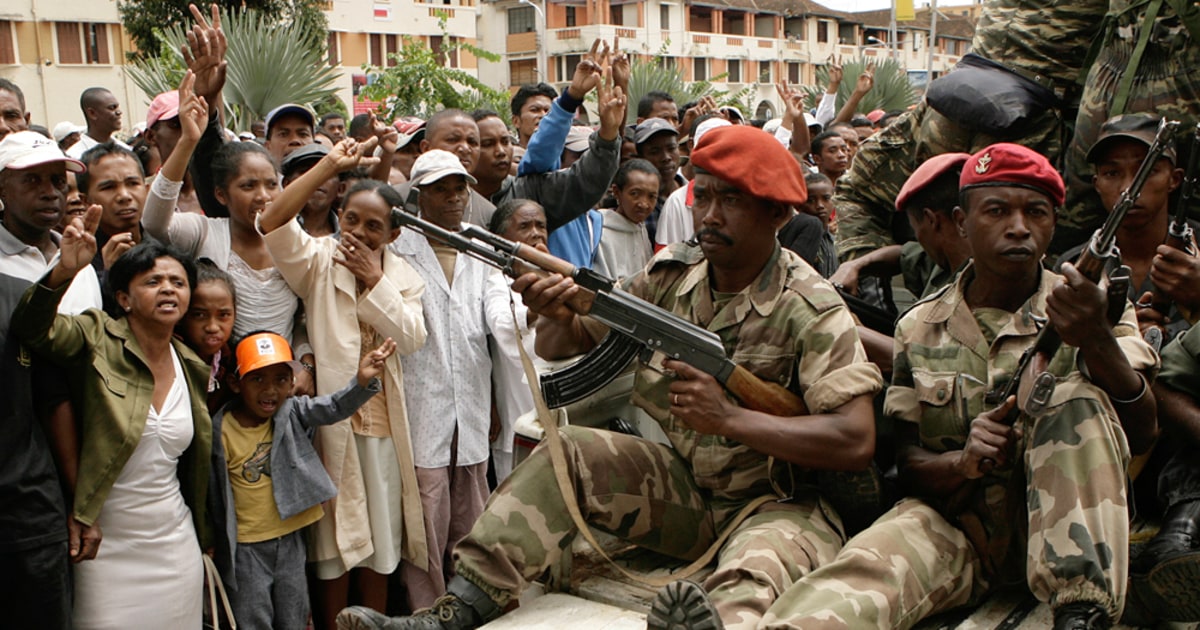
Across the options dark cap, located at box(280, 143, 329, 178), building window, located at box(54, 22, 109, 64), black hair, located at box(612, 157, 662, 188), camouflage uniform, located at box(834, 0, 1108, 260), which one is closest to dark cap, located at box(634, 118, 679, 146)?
black hair, located at box(612, 157, 662, 188)

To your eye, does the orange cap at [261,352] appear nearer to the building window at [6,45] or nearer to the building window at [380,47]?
the building window at [6,45]

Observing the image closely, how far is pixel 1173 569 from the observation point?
2887mm

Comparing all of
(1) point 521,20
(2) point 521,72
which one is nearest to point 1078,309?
(2) point 521,72

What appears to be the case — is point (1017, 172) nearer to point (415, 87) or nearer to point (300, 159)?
point (300, 159)

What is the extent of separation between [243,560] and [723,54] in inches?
2135

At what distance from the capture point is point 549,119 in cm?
550

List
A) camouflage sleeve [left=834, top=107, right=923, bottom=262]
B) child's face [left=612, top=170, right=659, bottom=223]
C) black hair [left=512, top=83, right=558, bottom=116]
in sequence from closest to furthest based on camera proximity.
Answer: camouflage sleeve [left=834, top=107, right=923, bottom=262] < child's face [left=612, top=170, right=659, bottom=223] < black hair [left=512, top=83, right=558, bottom=116]

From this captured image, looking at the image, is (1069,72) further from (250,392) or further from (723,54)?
(723,54)

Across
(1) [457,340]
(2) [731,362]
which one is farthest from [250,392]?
(2) [731,362]

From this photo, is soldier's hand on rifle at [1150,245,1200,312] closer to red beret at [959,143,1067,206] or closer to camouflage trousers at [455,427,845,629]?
red beret at [959,143,1067,206]

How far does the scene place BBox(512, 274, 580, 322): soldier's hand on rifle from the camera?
321 cm

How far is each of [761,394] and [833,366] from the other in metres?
0.23

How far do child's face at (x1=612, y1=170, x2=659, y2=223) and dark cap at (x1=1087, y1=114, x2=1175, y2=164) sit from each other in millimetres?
2674

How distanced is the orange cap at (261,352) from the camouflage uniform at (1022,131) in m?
2.80
